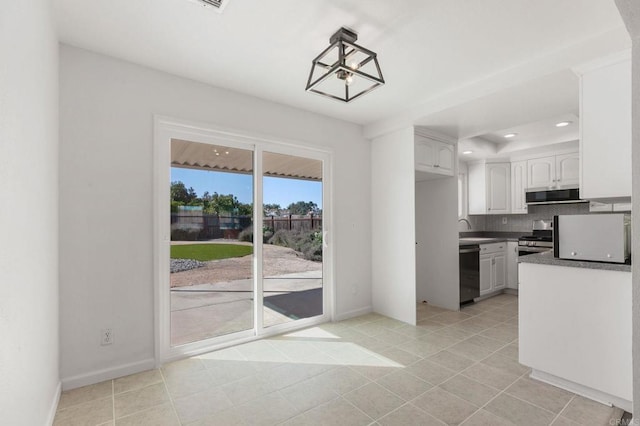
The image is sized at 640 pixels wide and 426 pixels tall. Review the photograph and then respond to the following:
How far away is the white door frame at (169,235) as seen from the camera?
2.68m

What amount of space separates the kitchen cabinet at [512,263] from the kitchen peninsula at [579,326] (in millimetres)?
3071

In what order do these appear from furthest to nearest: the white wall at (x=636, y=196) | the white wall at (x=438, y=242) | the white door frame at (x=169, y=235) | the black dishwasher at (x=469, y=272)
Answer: the black dishwasher at (x=469, y=272) → the white wall at (x=438, y=242) → the white door frame at (x=169, y=235) → the white wall at (x=636, y=196)

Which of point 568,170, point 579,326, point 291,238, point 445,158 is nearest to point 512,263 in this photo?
point 568,170

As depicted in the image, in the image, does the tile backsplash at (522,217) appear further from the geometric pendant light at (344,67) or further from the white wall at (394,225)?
the geometric pendant light at (344,67)

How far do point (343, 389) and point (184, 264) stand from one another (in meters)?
1.84

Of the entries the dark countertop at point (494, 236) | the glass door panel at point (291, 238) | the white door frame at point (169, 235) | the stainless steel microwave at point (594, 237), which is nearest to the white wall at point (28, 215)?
the white door frame at point (169, 235)

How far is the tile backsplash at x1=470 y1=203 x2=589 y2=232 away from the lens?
4893mm

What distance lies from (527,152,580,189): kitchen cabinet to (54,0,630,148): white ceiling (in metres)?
2.04

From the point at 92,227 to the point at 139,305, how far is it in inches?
29.8

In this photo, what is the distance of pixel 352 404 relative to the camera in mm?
2090

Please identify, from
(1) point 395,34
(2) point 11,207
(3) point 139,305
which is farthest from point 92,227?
(1) point 395,34

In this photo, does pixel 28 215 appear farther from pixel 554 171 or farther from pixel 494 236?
pixel 494 236

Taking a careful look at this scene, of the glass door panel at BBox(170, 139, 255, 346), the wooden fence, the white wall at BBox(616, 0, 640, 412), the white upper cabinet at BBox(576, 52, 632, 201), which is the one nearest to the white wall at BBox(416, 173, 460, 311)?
the white upper cabinet at BBox(576, 52, 632, 201)

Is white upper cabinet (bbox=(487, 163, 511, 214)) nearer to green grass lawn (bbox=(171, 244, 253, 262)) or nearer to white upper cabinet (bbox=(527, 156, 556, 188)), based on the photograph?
white upper cabinet (bbox=(527, 156, 556, 188))
